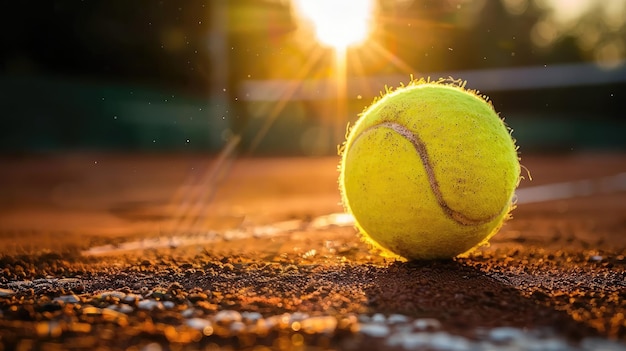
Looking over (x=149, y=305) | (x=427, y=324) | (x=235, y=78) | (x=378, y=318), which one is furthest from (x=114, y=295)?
(x=235, y=78)

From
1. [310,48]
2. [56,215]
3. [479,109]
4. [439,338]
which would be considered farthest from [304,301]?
[310,48]

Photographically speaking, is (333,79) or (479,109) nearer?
(479,109)

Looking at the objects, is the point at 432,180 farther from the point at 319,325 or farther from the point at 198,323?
the point at 198,323

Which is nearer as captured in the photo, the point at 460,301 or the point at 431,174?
the point at 460,301

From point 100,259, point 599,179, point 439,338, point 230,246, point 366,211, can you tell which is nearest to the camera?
point 439,338

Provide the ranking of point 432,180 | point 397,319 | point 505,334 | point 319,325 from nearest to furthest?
point 505,334 < point 319,325 < point 397,319 < point 432,180

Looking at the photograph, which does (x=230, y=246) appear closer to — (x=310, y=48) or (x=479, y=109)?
(x=479, y=109)
